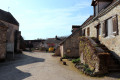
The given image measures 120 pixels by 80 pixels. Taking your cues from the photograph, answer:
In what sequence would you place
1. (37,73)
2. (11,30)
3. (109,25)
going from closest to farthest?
(37,73) < (109,25) < (11,30)

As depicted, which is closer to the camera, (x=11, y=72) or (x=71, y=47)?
(x=11, y=72)

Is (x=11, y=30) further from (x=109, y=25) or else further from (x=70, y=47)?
(x=109, y=25)

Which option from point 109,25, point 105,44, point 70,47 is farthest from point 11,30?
point 109,25

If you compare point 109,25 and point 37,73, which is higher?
point 109,25

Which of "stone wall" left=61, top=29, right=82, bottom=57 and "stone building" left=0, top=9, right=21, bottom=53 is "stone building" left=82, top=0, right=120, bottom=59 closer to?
"stone wall" left=61, top=29, right=82, bottom=57

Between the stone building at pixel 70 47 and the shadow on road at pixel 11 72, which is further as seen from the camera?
the stone building at pixel 70 47

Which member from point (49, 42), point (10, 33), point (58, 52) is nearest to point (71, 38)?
point (58, 52)

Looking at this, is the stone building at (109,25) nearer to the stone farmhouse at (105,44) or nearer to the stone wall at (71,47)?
the stone farmhouse at (105,44)

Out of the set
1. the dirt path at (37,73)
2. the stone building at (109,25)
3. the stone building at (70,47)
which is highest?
the stone building at (109,25)

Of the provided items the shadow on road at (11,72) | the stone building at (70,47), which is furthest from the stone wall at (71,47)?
the shadow on road at (11,72)

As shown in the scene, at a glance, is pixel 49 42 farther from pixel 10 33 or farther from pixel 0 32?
pixel 0 32

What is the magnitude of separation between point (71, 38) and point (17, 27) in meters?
17.0

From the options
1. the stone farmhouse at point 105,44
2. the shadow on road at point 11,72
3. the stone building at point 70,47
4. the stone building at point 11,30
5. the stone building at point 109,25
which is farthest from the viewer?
the stone building at point 11,30

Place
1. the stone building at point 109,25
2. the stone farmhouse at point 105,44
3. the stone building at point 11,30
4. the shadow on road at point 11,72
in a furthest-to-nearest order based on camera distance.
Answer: the stone building at point 11,30 → the stone building at point 109,25 → the stone farmhouse at point 105,44 → the shadow on road at point 11,72
